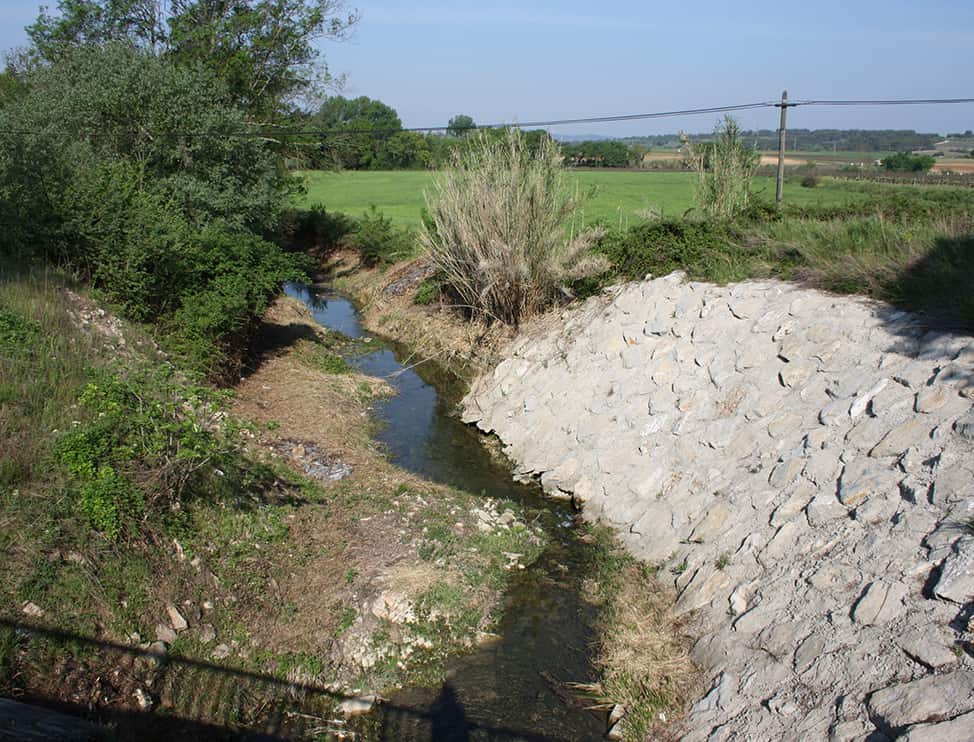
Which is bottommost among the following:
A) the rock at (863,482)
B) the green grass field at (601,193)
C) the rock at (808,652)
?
the rock at (808,652)

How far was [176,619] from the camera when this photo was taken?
6.95 meters

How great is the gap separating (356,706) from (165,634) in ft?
5.75

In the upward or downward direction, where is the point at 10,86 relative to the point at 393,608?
upward

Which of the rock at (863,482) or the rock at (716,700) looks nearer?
the rock at (716,700)

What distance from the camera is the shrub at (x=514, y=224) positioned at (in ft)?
51.3

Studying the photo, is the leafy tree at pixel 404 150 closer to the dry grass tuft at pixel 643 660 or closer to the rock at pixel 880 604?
the dry grass tuft at pixel 643 660

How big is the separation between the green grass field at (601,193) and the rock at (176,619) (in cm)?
1230

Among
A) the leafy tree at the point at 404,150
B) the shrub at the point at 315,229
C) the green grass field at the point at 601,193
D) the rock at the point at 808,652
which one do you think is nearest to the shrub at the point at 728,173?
the green grass field at the point at 601,193

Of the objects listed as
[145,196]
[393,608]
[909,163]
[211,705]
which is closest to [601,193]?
[909,163]

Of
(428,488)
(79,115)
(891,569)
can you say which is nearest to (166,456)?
(428,488)

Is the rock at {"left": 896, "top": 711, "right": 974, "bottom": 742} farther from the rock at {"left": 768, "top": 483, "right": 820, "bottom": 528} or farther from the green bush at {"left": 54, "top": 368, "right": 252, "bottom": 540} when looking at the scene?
the green bush at {"left": 54, "top": 368, "right": 252, "bottom": 540}

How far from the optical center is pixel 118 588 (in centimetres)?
681

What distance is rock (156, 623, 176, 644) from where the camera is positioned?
266 inches

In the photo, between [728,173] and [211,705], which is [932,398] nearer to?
[211,705]
